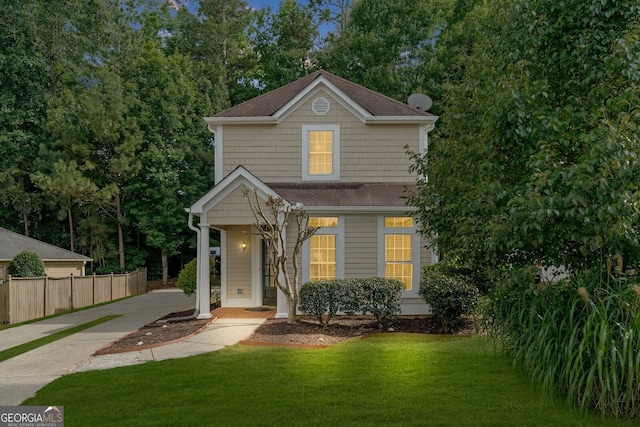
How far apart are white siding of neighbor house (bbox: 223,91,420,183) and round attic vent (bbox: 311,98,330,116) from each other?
0.31 feet

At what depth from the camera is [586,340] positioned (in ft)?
14.7

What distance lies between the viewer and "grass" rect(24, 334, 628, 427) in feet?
16.1

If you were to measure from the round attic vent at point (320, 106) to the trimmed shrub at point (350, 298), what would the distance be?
18.3 feet

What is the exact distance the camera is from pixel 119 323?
480 inches

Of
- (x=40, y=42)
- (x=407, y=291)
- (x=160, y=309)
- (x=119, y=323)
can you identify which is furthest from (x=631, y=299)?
(x=40, y=42)

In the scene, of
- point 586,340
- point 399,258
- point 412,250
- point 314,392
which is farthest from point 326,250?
point 586,340

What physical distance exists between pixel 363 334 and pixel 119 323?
21.9 ft

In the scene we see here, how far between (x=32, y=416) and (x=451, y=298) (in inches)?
287

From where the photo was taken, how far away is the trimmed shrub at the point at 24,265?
54.4ft

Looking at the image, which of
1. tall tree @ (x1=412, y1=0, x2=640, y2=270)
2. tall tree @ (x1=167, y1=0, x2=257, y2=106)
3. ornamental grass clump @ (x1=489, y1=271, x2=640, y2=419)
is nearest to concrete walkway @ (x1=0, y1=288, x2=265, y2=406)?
tall tree @ (x1=412, y1=0, x2=640, y2=270)

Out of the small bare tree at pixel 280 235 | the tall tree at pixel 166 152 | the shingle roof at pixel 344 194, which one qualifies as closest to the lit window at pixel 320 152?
the shingle roof at pixel 344 194

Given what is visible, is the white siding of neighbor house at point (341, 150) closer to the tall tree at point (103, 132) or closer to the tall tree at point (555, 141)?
the tall tree at point (555, 141)

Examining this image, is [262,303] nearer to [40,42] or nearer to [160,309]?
[160,309]

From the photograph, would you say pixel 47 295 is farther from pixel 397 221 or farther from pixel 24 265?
pixel 397 221
